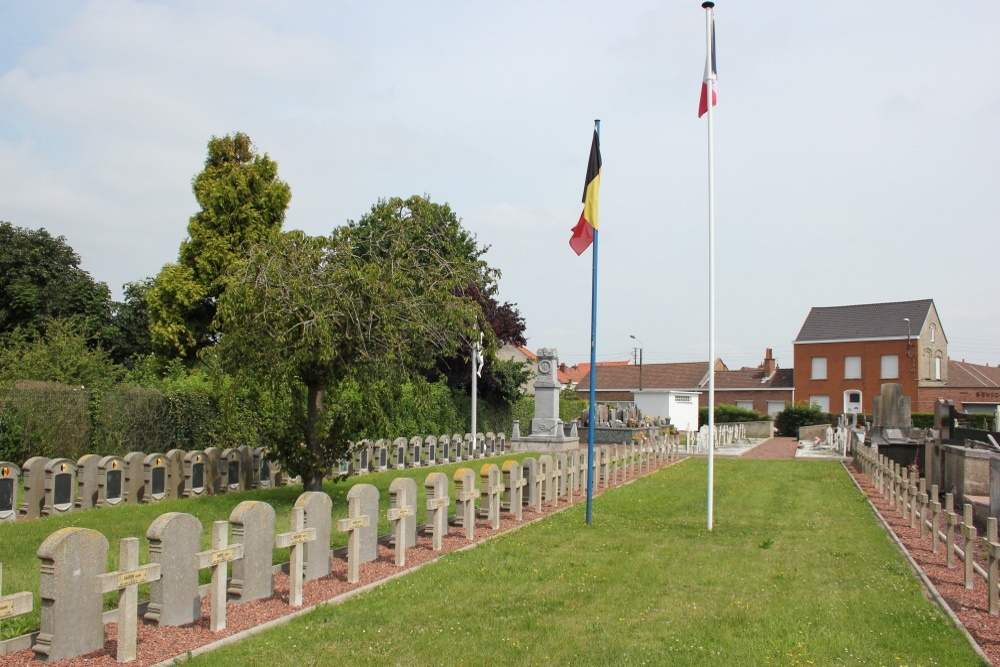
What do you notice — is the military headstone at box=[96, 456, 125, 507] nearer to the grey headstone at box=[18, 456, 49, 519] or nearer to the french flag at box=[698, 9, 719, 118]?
the grey headstone at box=[18, 456, 49, 519]

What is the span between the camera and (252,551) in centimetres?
691

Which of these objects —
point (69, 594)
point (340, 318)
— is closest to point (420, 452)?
point (340, 318)

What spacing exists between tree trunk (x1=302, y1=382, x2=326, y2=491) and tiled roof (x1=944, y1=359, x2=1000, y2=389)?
52.0m

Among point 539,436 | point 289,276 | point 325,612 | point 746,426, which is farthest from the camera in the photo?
point 746,426

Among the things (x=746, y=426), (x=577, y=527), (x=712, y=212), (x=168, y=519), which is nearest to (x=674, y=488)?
(x=577, y=527)

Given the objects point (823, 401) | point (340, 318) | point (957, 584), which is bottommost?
point (957, 584)

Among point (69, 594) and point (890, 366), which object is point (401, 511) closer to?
point (69, 594)

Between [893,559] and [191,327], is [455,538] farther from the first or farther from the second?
[191,327]

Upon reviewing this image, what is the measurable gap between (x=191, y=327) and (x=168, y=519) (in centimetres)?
2390

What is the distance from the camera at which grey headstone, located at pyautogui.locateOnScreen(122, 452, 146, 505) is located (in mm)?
13617

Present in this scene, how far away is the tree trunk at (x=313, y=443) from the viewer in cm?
1266

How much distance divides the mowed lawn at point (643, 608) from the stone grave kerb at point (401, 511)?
353 millimetres

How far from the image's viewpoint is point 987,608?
7359mm

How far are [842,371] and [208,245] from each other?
41.4 meters
